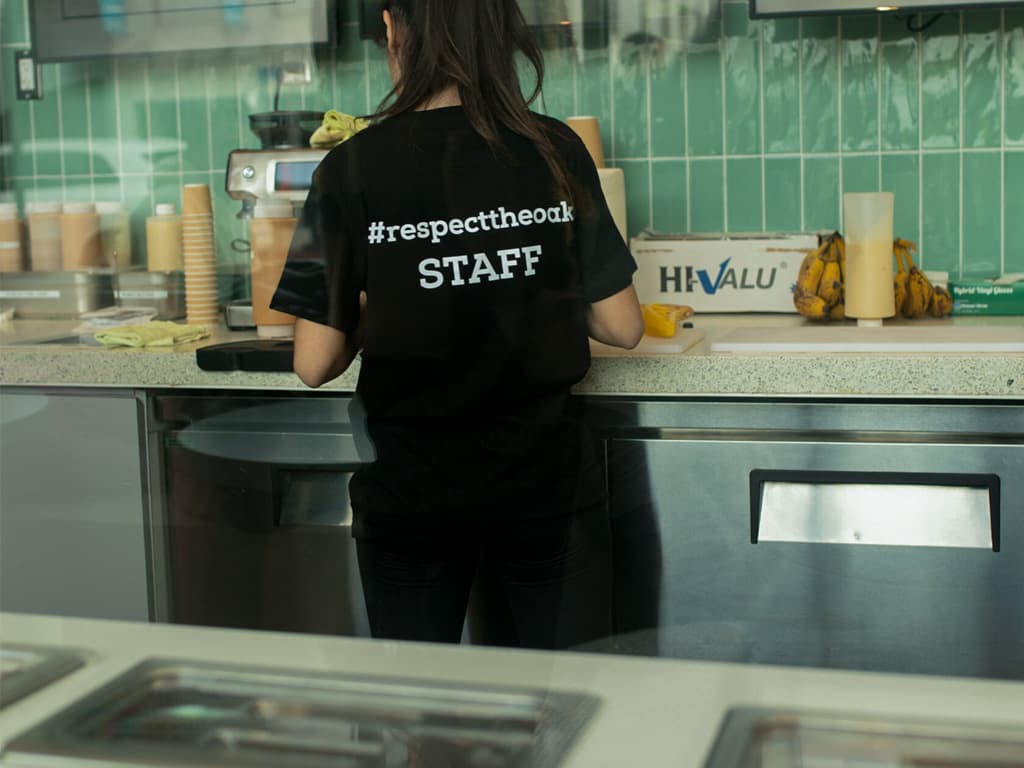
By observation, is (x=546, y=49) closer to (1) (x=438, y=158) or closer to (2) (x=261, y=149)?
(2) (x=261, y=149)

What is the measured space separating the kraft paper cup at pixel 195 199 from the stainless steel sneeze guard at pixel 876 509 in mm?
490

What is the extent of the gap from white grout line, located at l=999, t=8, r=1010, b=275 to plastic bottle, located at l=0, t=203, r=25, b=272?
0.99 m

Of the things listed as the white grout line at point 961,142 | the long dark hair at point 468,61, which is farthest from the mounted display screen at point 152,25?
the white grout line at point 961,142

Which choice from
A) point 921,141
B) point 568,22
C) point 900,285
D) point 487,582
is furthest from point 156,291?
point 921,141

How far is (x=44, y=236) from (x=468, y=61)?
1.07 feet

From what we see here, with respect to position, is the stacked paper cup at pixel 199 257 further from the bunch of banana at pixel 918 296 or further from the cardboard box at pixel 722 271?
the bunch of banana at pixel 918 296

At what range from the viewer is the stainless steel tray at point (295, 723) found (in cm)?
31

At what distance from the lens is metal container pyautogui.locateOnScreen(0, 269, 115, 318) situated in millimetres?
782

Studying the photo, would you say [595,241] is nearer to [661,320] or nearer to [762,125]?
[661,320]

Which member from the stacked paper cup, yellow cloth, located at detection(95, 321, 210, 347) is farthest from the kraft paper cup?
yellow cloth, located at detection(95, 321, 210, 347)

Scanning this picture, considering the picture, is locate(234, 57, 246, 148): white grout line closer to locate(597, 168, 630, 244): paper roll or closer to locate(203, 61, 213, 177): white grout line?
locate(203, 61, 213, 177): white grout line

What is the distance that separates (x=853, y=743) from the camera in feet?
1.00

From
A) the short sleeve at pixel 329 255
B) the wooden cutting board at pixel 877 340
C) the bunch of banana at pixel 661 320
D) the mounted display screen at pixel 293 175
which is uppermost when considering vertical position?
the mounted display screen at pixel 293 175

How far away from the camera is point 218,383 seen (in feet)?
3.13
